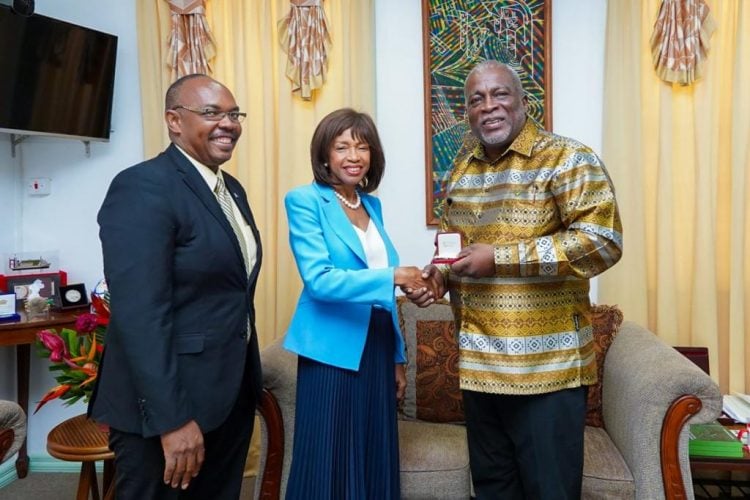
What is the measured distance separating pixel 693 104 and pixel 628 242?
27.2 inches

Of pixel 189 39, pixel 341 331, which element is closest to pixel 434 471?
pixel 341 331

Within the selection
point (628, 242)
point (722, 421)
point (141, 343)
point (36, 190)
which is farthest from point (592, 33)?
point (36, 190)

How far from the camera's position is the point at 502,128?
58.2 inches

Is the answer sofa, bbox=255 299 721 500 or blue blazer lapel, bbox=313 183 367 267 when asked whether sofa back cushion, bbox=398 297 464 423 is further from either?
blue blazer lapel, bbox=313 183 367 267

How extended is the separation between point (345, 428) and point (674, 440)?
1066 millimetres

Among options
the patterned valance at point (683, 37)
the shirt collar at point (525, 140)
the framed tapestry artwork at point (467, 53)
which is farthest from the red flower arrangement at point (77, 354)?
the patterned valance at point (683, 37)

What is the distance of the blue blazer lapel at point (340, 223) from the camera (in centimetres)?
166

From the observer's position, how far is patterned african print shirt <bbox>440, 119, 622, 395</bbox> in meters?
1.37

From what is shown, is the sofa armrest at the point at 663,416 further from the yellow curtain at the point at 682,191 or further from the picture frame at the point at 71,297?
the picture frame at the point at 71,297

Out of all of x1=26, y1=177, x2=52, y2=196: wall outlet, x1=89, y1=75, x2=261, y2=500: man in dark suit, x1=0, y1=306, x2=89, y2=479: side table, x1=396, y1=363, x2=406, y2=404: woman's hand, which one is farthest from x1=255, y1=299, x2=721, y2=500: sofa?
x1=26, y1=177, x2=52, y2=196: wall outlet

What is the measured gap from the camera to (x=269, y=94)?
2816 millimetres

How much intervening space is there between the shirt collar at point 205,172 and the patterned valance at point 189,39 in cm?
153

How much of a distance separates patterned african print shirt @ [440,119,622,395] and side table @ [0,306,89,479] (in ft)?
6.39

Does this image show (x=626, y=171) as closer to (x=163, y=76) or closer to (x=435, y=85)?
(x=435, y=85)
